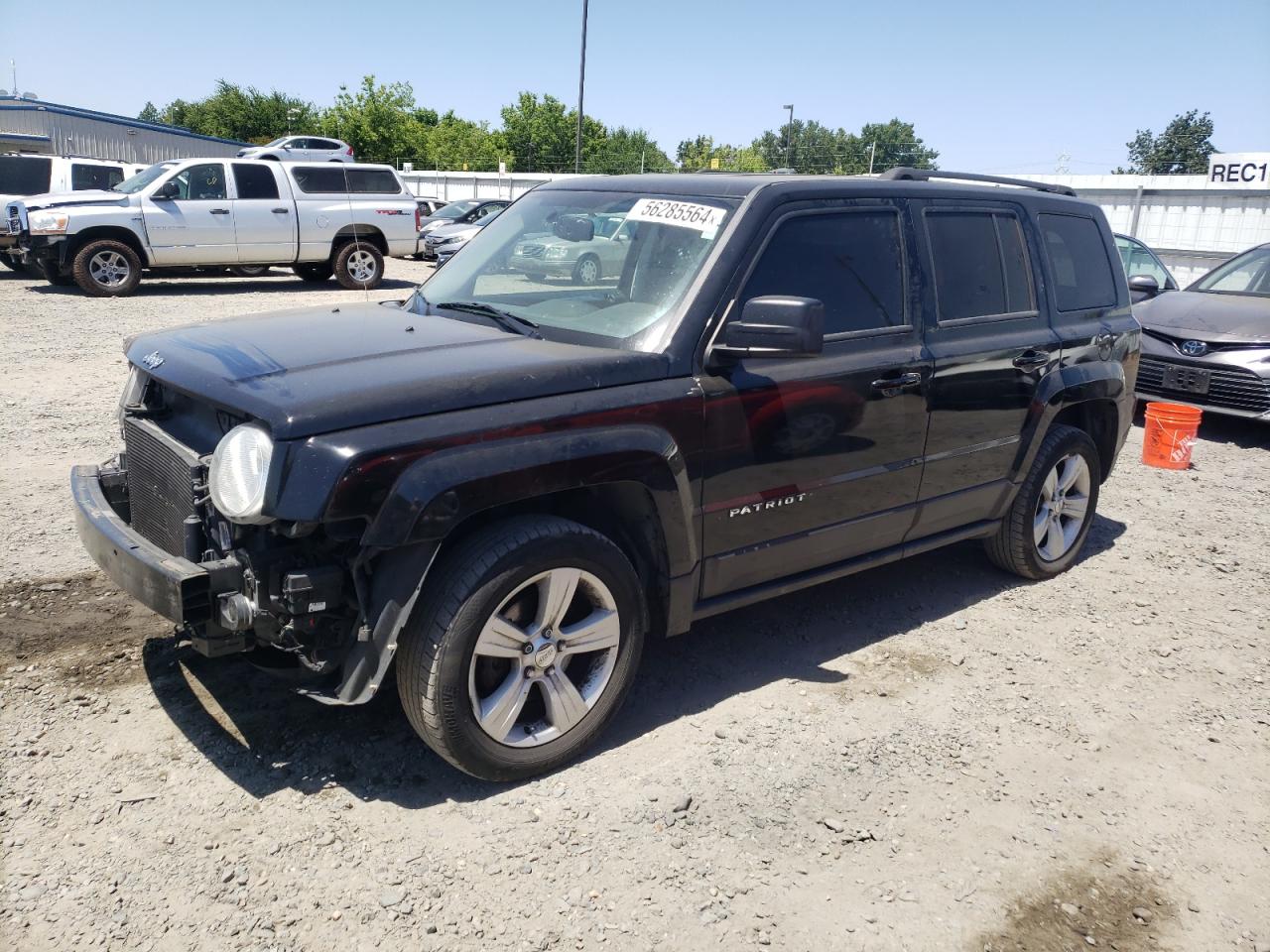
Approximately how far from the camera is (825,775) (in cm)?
352

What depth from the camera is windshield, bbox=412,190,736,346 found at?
374 cm

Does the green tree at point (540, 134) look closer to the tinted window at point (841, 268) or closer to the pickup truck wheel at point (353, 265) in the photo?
the pickup truck wheel at point (353, 265)

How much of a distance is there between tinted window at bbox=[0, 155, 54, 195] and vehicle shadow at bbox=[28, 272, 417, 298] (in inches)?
75.3

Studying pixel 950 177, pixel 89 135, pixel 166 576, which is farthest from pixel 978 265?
pixel 89 135

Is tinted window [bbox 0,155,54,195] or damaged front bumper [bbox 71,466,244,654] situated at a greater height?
tinted window [bbox 0,155,54,195]

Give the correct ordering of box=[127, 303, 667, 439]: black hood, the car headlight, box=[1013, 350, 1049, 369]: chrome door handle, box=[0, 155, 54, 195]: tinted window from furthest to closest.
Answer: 1. box=[0, 155, 54, 195]: tinted window
2. the car headlight
3. box=[1013, 350, 1049, 369]: chrome door handle
4. box=[127, 303, 667, 439]: black hood

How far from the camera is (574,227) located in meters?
4.27

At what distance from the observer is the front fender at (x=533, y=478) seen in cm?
284

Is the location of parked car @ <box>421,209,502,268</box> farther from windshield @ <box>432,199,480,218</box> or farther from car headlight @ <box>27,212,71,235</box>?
car headlight @ <box>27,212,71,235</box>

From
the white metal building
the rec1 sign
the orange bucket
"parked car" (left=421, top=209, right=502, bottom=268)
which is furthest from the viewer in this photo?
the white metal building

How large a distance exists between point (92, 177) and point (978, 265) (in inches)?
669

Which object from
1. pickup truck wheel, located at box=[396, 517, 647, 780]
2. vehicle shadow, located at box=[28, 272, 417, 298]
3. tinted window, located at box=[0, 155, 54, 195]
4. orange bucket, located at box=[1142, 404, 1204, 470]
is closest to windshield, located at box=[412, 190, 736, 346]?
pickup truck wheel, located at box=[396, 517, 647, 780]

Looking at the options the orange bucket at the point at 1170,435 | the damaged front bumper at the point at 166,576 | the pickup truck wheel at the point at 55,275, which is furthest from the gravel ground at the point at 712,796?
the pickup truck wheel at the point at 55,275

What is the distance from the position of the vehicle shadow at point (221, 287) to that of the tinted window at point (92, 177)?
5.87 ft
